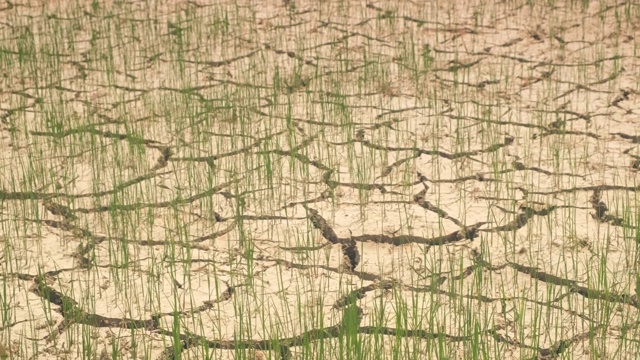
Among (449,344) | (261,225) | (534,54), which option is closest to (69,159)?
(261,225)

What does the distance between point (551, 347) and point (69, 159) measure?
2.76 metres

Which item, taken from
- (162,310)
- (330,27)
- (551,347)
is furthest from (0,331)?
(330,27)

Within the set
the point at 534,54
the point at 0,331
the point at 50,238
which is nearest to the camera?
the point at 0,331

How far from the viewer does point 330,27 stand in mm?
7496

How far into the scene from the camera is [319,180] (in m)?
→ 5.13

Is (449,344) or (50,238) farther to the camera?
(50,238)

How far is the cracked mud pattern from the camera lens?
12.3 ft

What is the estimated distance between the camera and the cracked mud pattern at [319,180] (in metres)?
3.74

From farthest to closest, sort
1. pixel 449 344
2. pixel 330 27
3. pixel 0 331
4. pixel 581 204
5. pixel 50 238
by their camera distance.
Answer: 1. pixel 330 27
2. pixel 581 204
3. pixel 50 238
4. pixel 0 331
5. pixel 449 344

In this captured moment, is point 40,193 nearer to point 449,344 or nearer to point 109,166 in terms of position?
point 109,166

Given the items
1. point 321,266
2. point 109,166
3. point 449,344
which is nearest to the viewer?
point 449,344

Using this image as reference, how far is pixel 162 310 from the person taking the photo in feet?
13.0

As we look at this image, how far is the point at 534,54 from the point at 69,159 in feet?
A: 10.3

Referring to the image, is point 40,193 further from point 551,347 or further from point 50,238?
point 551,347
